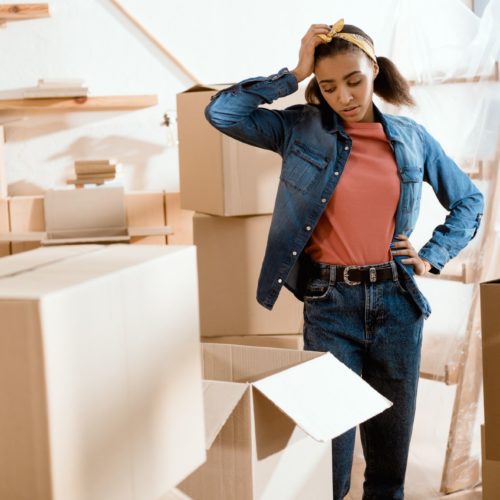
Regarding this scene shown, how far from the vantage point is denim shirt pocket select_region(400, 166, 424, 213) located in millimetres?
1916

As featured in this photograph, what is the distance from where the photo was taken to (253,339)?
242 cm

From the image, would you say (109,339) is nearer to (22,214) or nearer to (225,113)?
(225,113)

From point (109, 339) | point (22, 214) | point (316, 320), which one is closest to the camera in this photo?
point (109, 339)

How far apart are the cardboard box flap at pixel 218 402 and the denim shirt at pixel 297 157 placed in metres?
0.65

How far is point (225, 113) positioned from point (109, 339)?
3.52 ft

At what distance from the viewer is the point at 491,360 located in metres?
1.48

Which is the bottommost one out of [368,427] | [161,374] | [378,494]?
[378,494]

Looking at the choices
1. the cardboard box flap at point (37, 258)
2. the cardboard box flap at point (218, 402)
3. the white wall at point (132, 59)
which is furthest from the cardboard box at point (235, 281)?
the cardboard box flap at point (37, 258)

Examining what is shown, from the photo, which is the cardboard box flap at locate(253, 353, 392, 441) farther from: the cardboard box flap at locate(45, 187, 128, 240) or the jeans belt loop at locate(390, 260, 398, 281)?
the cardboard box flap at locate(45, 187, 128, 240)

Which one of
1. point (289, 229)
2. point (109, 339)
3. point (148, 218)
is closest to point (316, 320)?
point (289, 229)

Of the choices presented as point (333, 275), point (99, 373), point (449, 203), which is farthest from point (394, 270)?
point (99, 373)

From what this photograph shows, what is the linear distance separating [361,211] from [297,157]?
0.20 meters

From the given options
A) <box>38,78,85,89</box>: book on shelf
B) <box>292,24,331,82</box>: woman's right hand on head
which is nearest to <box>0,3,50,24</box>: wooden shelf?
<box>38,78,85,89</box>: book on shelf

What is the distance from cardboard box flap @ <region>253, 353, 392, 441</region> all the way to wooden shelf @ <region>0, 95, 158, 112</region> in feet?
5.71
